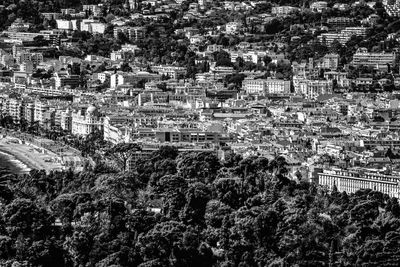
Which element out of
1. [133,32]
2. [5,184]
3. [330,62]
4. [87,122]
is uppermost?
[133,32]

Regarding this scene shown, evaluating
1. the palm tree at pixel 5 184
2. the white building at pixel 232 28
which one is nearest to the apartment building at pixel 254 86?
the white building at pixel 232 28

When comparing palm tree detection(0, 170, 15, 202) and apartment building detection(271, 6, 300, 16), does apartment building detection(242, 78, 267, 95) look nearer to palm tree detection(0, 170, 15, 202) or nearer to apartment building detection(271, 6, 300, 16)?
apartment building detection(271, 6, 300, 16)

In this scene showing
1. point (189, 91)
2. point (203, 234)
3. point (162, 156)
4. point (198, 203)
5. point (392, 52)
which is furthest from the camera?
point (392, 52)

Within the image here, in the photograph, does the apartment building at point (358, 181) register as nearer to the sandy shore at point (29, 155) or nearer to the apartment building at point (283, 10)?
the sandy shore at point (29, 155)

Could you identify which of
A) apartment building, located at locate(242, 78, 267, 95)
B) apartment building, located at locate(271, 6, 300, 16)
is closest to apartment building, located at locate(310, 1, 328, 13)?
apartment building, located at locate(271, 6, 300, 16)

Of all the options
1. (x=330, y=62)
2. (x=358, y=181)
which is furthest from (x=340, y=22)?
(x=358, y=181)

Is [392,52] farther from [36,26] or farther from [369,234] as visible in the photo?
[369,234]

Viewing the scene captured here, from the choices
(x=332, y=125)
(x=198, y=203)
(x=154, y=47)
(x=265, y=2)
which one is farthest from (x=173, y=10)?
(x=198, y=203)

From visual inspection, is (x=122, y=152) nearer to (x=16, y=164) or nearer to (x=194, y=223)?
(x=16, y=164)
